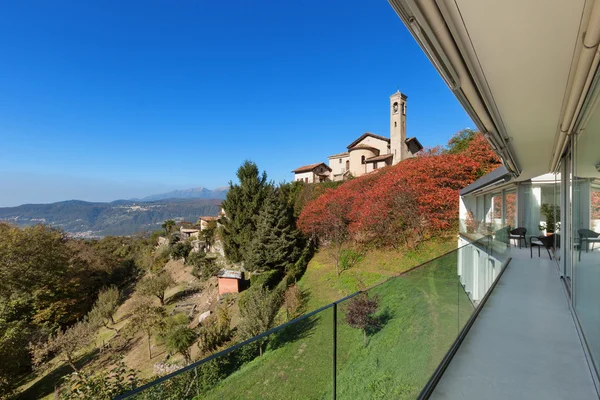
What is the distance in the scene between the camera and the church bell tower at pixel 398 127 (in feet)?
108

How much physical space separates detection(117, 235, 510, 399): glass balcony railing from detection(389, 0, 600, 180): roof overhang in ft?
4.92

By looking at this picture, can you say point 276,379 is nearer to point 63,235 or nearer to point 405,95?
point 63,235

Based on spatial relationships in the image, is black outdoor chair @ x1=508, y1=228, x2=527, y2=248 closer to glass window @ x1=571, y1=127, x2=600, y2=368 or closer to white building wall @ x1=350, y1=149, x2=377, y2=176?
glass window @ x1=571, y1=127, x2=600, y2=368

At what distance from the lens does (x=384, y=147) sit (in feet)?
112

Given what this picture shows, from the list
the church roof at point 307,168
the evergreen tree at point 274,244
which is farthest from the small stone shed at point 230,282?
the church roof at point 307,168

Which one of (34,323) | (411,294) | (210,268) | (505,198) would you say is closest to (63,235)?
(34,323)

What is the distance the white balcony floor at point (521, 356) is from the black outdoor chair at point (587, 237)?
3.62 feet

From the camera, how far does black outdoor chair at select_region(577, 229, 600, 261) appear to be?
2.87 meters

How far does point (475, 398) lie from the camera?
227 cm

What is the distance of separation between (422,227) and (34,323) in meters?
21.5

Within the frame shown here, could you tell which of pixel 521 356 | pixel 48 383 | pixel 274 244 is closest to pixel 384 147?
pixel 274 244

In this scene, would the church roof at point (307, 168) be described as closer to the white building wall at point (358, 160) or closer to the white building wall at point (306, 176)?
the white building wall at point (306, 176)

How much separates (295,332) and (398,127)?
114 ft

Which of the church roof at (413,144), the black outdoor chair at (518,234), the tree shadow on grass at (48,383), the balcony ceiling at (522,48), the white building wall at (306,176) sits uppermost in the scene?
the church roof at (413,144)
